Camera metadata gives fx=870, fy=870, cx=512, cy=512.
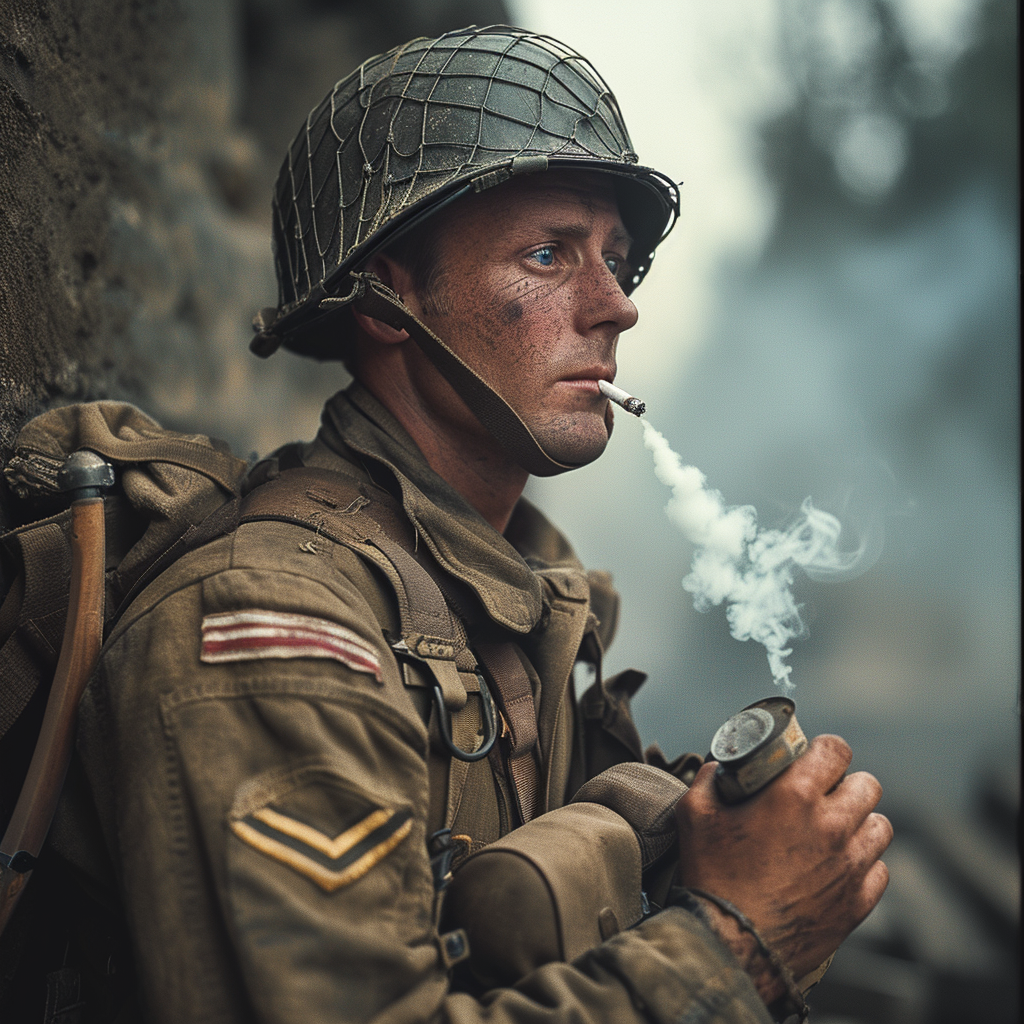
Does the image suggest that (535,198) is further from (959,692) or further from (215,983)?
(959,692)

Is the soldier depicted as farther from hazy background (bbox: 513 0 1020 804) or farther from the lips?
hazy background (bbox: 513 0 1020 804)

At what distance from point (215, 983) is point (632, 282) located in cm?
210

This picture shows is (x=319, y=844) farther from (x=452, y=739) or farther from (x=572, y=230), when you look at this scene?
(x=572, y=230)

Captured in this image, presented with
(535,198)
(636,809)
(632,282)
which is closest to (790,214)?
(632,282)

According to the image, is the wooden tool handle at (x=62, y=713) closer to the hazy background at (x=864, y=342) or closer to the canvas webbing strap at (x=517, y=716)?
the canvas webbing strap at (x=517, y=716)

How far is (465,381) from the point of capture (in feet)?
6.44

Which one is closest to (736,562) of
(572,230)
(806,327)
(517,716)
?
(517,716)

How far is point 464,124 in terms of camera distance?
204cm

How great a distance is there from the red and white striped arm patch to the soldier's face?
2.38 ft

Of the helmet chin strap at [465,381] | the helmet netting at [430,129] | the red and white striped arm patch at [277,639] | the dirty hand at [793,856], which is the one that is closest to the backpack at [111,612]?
the red and white striped arm patch at [277,639]

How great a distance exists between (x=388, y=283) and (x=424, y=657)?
3.31 feet

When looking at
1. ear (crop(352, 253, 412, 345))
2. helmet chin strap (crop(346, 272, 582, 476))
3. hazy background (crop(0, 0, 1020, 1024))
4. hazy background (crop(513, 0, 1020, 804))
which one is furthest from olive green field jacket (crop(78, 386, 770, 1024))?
hazy background (crop(513, 0, 1020, 804))

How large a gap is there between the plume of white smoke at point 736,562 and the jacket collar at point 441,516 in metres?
0.37

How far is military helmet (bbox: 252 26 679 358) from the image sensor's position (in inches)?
79.3
